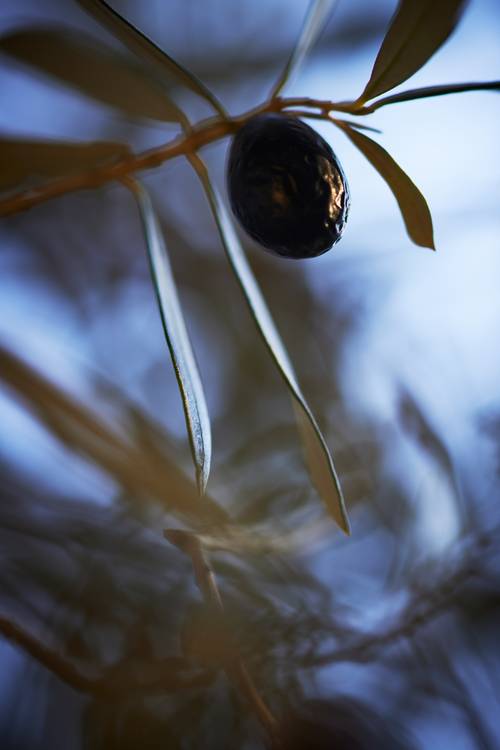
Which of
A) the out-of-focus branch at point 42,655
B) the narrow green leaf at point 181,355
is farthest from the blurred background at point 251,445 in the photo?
the narrow green leaf at point 181,355

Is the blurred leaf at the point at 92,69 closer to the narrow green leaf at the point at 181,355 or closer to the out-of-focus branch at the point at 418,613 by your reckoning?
the narrow green leaf at the point at 181,355

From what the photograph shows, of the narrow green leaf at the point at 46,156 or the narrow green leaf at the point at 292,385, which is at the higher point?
the narrow green leaf at the point at 46,156

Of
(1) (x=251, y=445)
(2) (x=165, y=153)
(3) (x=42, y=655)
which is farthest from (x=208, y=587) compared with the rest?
(1) (x=251, y=445)

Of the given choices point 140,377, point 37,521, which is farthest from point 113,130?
point 37,521

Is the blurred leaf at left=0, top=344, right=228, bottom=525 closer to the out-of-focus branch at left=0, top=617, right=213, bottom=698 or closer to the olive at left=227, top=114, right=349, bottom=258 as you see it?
the out-of-focus branch at left=0, top=617, right=213, bottom=698

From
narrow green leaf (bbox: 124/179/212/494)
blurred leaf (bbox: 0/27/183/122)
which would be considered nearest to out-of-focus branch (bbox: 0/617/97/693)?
narrow green leaf (bbox: 124/179/212/494)

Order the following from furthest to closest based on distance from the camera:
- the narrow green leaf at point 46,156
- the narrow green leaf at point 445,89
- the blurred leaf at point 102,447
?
the blurred leaf at point 102,447, the narrow green leaf at point 46,156, the narrow green leaf at point 445,89

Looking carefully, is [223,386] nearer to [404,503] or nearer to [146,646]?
[404,503]
